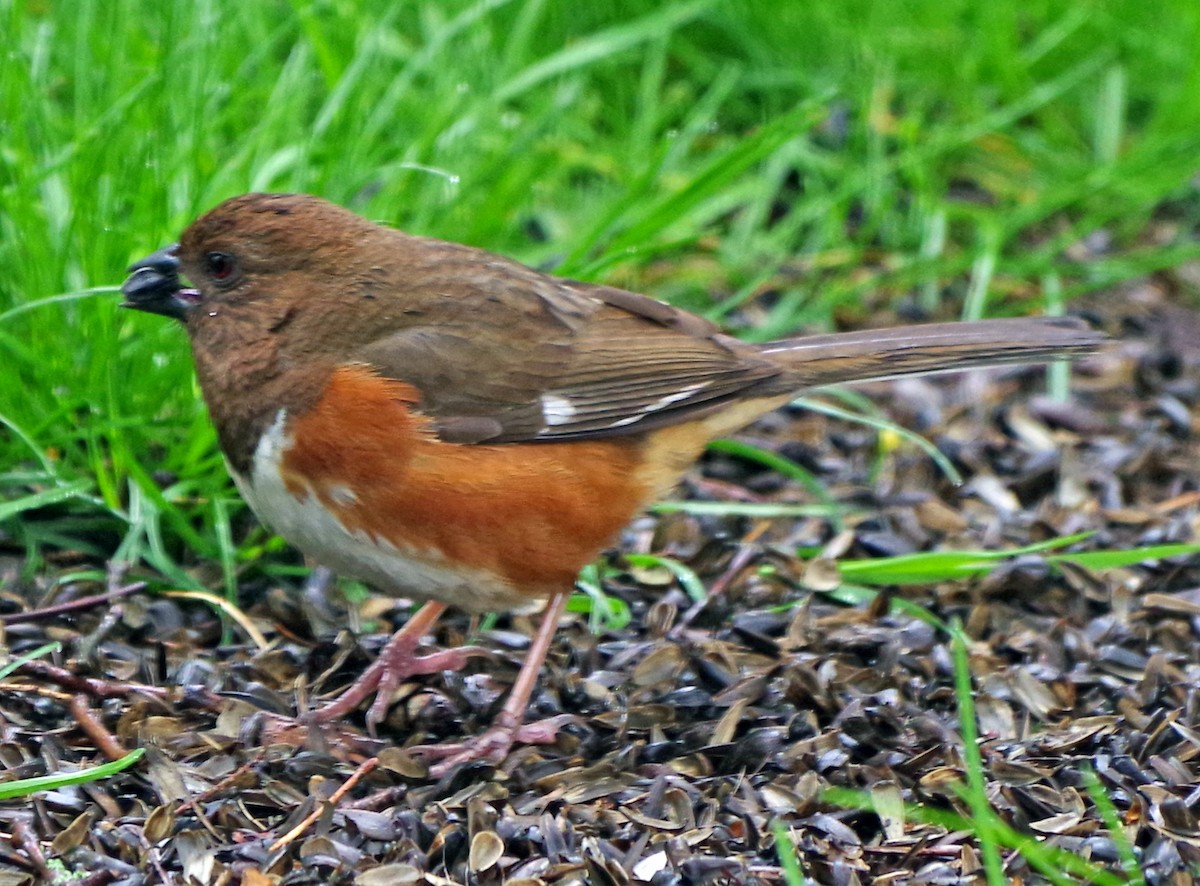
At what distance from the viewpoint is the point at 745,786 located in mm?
3078

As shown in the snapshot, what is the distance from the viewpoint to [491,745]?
10.4ft

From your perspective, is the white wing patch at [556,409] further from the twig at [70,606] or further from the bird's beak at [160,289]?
the twig at [70,606]

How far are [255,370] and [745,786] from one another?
3.96 feet

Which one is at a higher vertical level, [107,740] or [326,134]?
[326,134]

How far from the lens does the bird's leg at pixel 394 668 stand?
132 inches

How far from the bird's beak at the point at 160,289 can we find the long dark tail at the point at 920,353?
3.96 feet

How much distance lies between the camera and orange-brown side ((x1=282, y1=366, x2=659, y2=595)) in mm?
3115

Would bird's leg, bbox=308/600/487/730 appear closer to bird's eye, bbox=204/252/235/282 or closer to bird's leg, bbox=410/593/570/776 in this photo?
bird's leg, bbox=410/593/570/776

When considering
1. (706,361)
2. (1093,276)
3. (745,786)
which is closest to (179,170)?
(706,361)

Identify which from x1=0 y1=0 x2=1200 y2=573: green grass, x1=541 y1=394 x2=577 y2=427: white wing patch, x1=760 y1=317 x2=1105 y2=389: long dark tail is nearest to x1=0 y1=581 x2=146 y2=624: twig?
x1=0 y1=0 x2=1200 y2=573: green grass

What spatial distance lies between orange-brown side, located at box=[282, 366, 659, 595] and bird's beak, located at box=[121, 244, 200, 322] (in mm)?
417

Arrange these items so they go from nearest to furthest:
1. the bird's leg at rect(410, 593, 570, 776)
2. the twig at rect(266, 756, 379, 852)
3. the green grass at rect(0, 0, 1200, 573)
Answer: the twig at rect(266, 756, 379, 852) → the bird's leg at rect(410, 593, 570, 776) → the green grass at rect(0, 0, 1200, 573)

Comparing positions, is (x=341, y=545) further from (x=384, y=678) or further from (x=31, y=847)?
(x=31, y=847)

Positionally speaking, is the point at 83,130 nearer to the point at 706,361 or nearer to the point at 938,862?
the point at 706,361
